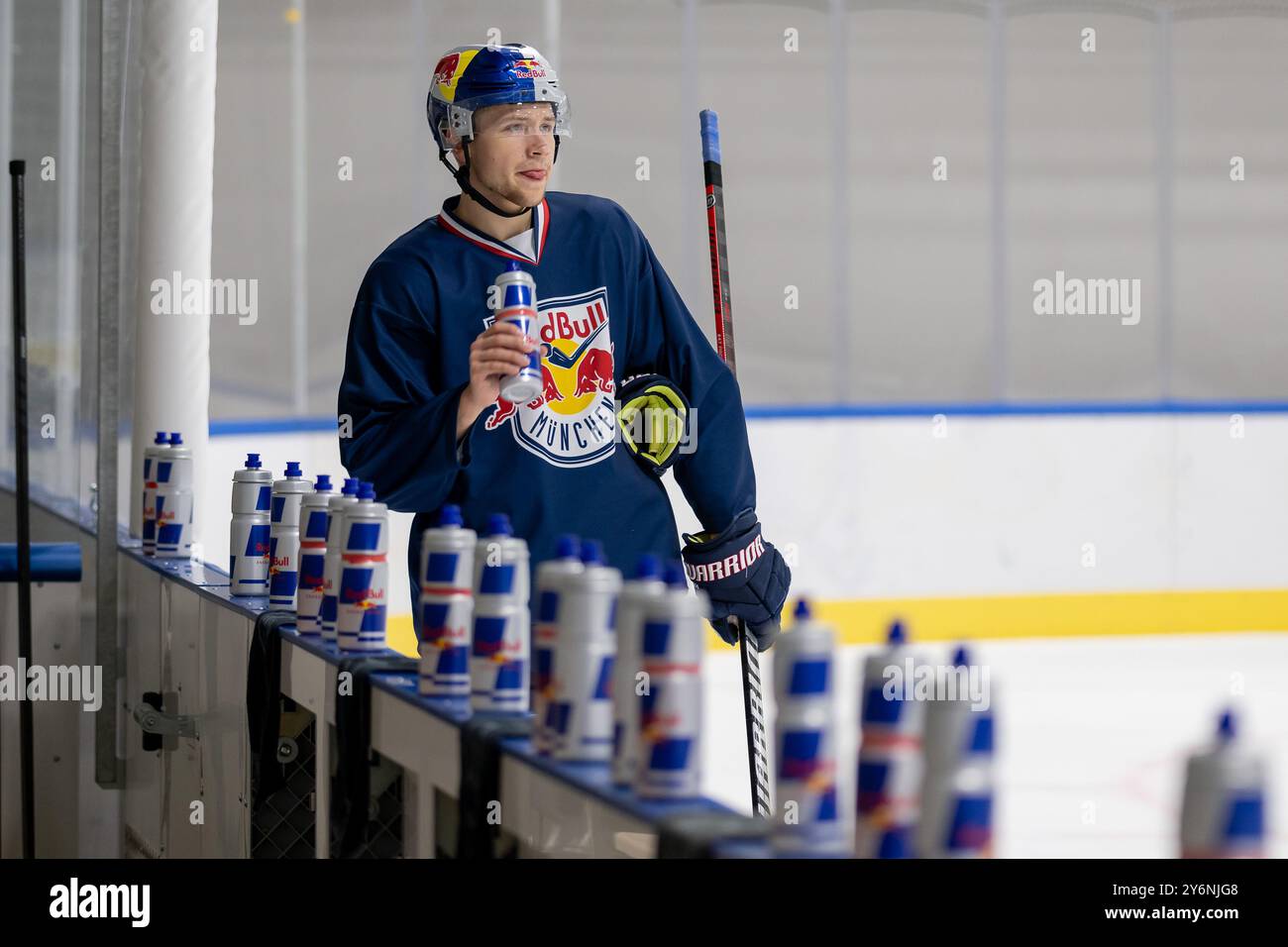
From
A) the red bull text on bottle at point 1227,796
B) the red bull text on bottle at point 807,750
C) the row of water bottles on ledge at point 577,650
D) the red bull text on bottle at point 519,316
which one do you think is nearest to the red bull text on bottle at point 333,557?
the red bull text on bottle at point 519,316

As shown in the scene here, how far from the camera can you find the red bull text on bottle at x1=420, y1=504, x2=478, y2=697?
6.69ft

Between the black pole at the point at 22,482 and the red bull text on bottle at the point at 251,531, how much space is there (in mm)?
346

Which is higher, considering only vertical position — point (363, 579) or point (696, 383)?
point (696, 383)

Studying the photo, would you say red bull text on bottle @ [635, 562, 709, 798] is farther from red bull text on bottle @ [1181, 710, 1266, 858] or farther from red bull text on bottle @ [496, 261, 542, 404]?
red bull text on bottle @ [496, 261, 542, 404]

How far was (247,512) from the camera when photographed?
10.4 feet

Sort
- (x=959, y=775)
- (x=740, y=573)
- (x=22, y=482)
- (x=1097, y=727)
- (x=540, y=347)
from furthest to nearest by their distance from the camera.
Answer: (x=1097, y=727)
(x=22, y=482)
(x=740, y=573)
(x=540, y=347)
(x=959, y=775)

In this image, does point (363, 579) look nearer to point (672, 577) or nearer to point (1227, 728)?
point (672, 577)

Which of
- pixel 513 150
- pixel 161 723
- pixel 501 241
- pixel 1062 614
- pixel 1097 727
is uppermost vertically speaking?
pixel 513 150

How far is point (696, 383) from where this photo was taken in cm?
292

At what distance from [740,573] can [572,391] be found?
1.47ft

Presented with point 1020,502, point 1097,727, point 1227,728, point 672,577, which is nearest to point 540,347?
point 672,577

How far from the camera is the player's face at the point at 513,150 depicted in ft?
8.87

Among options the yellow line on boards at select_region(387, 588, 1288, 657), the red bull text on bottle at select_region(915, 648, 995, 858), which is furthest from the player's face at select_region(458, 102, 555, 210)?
the yellow line on boards at select_region(387, 588, 1288, 657)
